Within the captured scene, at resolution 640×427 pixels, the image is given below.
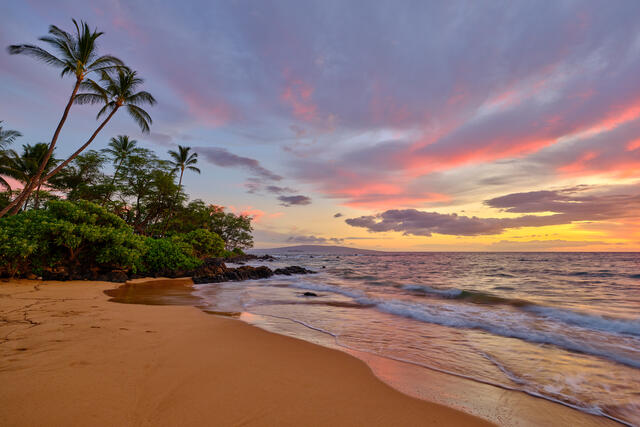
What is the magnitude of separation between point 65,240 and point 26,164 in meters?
29.1

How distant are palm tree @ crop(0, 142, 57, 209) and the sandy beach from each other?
32446 mm

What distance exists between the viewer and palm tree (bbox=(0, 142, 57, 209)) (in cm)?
2736

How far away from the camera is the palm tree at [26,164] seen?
1077 inches

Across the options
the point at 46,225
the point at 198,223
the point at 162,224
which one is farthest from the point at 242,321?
the point at 198,223

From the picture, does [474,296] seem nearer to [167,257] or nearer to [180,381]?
[180,381]

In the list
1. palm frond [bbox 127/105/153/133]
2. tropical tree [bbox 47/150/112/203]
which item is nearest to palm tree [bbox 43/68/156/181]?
palm frond [bbox 127/105/153/133]

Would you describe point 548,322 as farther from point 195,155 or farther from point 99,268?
point 195,155

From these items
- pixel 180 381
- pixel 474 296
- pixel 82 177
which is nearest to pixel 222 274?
pixel 474 296

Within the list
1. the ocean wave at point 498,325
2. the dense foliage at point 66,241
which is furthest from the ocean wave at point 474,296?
the dense foliage at point 66,241

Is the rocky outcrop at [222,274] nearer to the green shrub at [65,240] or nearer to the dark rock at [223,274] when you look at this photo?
the dark rock at [223,274]

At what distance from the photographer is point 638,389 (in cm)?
394

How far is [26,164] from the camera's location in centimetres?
2984

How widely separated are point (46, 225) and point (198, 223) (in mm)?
34462

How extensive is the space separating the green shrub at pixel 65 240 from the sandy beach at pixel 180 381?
289 inches
